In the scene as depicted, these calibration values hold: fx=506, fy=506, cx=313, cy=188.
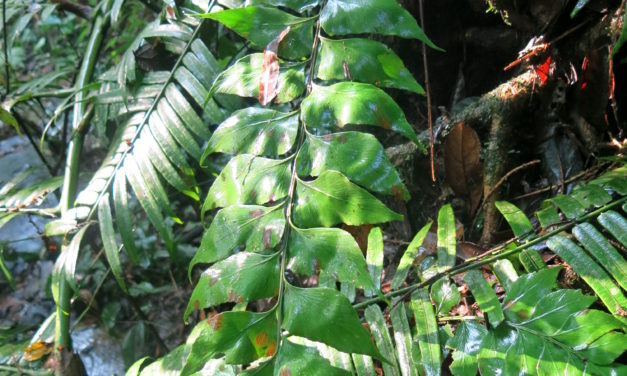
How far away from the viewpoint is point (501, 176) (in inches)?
64.7

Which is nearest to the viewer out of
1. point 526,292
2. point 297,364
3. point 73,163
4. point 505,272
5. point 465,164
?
point 297,364

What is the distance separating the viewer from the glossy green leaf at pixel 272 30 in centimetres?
122

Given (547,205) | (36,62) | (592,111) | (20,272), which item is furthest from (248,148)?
(36,62)

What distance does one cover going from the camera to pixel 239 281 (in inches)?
37.9

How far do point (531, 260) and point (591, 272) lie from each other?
4.8 inches

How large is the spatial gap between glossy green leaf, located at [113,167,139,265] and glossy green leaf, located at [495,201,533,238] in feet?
3.66

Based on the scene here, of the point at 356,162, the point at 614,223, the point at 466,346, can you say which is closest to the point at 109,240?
the point at 356,162

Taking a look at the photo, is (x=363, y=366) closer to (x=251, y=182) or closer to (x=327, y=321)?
(x=327, y=321)

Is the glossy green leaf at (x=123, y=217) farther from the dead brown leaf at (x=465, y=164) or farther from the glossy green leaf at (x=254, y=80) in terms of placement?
the dead brown leaf at (x=465, y=164)

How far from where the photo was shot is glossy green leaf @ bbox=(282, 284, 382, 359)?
818 mm

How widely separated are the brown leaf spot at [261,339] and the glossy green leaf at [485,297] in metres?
0.46

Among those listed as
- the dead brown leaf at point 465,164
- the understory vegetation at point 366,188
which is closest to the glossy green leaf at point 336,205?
the understory vegetation at point 366,188

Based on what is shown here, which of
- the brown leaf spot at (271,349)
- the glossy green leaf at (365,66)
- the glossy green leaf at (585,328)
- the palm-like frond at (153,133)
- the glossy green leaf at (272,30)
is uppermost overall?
the palm-like frond at (153,133)

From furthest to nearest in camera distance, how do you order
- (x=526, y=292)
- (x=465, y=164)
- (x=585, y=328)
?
1. (x=465, y=164)
2. (x=526, y=292)
3. (x=585, y=328)
